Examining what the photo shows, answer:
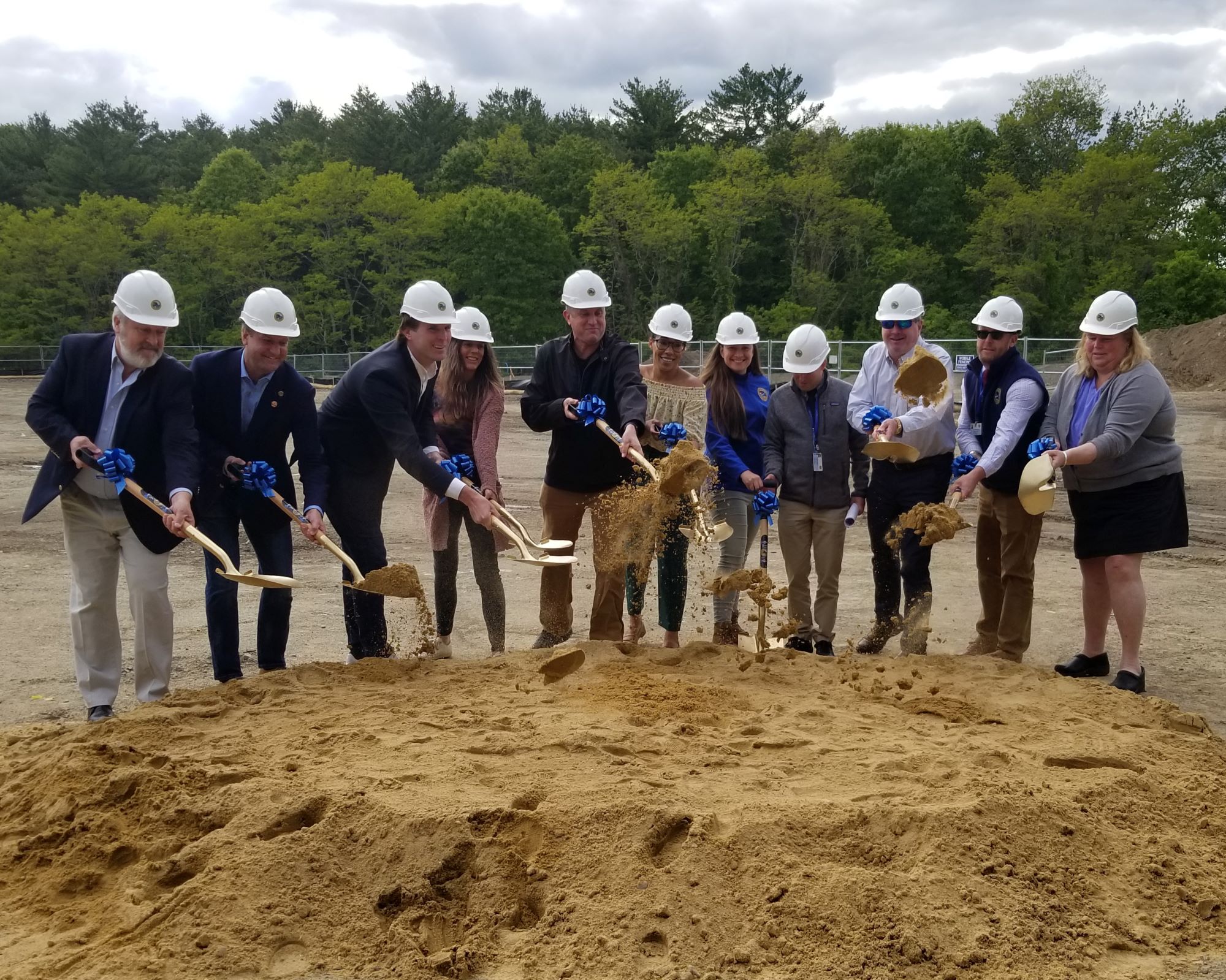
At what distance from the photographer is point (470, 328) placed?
249 inches

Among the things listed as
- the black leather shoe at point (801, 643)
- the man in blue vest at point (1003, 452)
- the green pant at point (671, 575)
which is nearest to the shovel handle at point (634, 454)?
the green pant at point (671, 575)

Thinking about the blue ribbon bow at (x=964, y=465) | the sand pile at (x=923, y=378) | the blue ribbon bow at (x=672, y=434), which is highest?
the sand pile at (x=923, y=378)

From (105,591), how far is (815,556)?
3766 mm

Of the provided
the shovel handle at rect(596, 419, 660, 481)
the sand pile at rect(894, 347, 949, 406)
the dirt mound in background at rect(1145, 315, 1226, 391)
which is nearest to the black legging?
the shovel handle at rect(596, 419, 660, 481)

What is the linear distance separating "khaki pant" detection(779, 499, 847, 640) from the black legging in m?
1.69

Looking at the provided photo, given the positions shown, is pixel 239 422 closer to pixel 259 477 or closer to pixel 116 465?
pixel 259 477

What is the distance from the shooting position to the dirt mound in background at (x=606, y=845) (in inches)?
128

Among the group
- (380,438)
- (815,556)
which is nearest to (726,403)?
(815,556)

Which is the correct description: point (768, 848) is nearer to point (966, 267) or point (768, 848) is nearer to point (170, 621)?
point (170, 621)

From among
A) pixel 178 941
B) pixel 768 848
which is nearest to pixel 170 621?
pixel 178 941

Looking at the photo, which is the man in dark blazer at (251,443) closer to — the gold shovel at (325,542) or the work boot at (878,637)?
the gold shovel at (325,542)

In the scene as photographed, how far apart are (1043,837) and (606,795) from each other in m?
1.49

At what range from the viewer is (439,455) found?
5.96m

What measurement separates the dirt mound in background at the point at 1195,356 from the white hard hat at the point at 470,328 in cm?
2429
